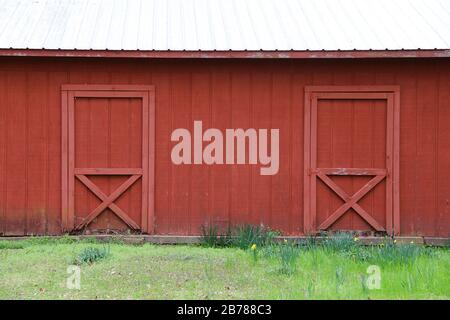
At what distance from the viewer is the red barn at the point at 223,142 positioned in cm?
1198

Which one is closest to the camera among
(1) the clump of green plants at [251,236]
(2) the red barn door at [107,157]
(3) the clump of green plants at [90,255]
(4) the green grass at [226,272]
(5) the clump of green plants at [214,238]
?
(4) the green grass at [226,272]

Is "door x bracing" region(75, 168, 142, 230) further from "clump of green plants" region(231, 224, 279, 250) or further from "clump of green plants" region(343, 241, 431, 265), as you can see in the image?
"clump of green plants" region(343, 241, 431, 265)

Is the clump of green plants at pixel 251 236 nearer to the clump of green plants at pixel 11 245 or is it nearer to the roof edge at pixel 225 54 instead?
the roof edge at pixel 225 54

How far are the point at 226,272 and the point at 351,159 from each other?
354 cm

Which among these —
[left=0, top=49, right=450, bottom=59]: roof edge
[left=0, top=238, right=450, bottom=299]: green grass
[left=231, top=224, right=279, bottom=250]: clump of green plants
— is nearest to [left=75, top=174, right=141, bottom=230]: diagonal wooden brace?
[left=0, top=238, right=450, bottom=299]: green grass

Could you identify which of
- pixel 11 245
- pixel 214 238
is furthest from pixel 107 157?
pixel 214 238

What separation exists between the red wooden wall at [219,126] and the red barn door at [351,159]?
→ 0.54 ft

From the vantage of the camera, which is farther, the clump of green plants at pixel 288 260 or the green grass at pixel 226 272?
the clump of green plants at pixel 288 260

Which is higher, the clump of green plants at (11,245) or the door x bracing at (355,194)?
the door x bracing at (355,194)

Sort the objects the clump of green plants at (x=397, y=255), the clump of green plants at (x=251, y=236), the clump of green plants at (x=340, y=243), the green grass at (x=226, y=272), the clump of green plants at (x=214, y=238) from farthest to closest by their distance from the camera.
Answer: the clump of green plants at (x=214, y=238) < the clump of green plants at (x=251, y=236) < the clump of green plants at (x=340, y=243) < the clump of green plants at (x=397, y=255) < the green grass at (x=226, y=272)
